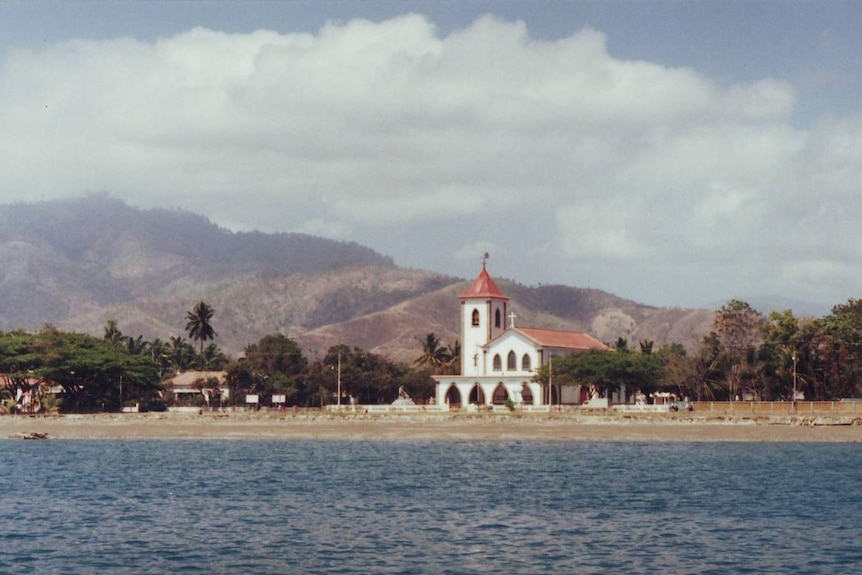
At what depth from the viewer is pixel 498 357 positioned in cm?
11956

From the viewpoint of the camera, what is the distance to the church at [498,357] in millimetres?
116312

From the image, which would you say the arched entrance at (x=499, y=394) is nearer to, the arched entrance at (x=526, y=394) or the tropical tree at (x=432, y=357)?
the arched entrance at (x=526, y=394)

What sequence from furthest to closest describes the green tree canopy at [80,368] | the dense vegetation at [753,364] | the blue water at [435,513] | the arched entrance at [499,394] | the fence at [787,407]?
1. the arched entrance at [499,394]
2. the green tree canopy at [80,368]
3. the dense vegetation at [753,364]
4. the fence at [787,407]
5. the blue water at [435,513]

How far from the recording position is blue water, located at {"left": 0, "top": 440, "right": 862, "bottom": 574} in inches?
1187

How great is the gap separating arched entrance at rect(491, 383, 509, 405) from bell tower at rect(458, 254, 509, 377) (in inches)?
137

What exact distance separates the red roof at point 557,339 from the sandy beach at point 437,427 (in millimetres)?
21410

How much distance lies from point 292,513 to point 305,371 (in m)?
92.2

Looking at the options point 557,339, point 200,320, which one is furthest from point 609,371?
point 200,320

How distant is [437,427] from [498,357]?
29.0m

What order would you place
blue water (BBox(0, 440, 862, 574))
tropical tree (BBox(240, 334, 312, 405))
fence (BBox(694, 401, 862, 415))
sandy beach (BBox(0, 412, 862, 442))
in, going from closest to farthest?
blue water (BBox(0, 440, 862, 574)) → sandy beach (BBox(0, 412, 862, 442)) → fence (BBox(694, 401, 862, 415)) → tropical tree (BBox(240, 334, 312, 405))

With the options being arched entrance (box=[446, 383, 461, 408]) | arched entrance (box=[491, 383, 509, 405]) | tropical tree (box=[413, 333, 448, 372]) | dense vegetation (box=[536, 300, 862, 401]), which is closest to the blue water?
dense vegetation (box=[536, 300, 862, 401])

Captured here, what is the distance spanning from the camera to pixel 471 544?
108 feet

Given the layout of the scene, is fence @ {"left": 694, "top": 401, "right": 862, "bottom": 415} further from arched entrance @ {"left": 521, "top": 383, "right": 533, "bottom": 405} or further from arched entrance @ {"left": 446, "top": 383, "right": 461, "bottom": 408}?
arched entrance @ {"left": 446, "top": 383, "right": 461, "bottom": 408}

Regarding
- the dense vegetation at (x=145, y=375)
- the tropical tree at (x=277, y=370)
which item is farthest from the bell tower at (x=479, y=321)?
the tropical tree at (x=277, y=370)
